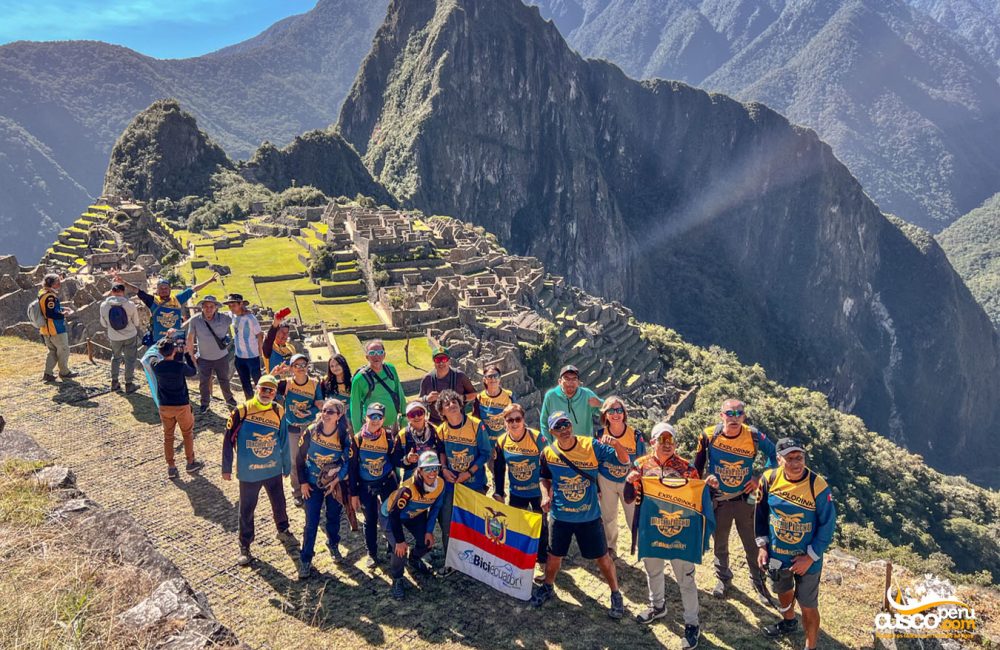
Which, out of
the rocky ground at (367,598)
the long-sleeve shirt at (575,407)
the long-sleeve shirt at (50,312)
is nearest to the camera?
the rocky ground at (367,598)

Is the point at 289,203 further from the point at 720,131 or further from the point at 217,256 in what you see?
the point at 720,131

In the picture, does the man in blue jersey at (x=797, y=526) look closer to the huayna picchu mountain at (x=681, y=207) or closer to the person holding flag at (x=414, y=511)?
the person holding flag at (x=414, y=511)

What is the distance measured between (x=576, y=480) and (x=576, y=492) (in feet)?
0.44

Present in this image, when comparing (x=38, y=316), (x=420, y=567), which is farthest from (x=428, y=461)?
(x=38, y=316)

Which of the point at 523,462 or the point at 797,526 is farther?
the point at 523,462

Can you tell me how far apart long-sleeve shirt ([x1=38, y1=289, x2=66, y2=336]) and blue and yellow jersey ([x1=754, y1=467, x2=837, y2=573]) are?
11679 mm

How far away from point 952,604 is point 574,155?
142771mm

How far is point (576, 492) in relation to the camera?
703 cm

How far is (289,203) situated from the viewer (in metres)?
71.0

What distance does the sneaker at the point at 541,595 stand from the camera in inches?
290

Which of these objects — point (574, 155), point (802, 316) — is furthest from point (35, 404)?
point (802, 316)

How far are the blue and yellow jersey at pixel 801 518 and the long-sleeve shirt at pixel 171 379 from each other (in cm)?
701

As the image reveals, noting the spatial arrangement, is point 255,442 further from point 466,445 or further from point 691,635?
point 691,635

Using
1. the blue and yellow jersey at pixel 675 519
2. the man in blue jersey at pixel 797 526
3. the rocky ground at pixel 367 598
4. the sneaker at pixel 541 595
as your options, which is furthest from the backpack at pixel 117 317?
the man in blue jersey at pixel 797 526
